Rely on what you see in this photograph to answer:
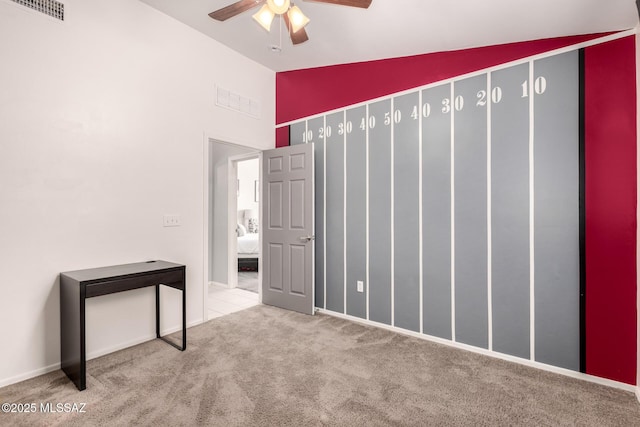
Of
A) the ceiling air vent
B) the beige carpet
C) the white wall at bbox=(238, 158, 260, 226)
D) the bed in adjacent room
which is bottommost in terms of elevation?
the beige carpet

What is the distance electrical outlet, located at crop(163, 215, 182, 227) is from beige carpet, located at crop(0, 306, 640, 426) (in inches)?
43.2

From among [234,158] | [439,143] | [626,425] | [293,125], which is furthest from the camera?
[234,158]

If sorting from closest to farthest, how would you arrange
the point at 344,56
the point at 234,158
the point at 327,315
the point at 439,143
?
the point at 439,143 < the point at 344,56 < the point at 327,315 < the point at 234,158

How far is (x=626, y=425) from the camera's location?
1.77m

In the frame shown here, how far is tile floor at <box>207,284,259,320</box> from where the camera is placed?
3748mm

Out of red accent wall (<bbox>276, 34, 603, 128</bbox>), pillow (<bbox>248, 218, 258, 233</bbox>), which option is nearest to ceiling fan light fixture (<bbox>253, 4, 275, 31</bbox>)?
red accent wall (<bbox>276, 34, 603, 128</bbox>)

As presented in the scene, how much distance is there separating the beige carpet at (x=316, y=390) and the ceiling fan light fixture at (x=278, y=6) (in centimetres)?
244

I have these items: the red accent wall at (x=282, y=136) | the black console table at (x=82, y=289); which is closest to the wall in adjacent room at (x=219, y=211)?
the red accent wall at (x=282, y=136)

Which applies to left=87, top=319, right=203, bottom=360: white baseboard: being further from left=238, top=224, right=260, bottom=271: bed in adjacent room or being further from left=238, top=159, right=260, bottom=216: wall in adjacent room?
left=238, top=159, right=260, bottom=216: wall in adjacent room

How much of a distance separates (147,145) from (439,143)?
2.70 meters

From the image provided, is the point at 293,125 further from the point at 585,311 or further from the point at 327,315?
the point at 585,311

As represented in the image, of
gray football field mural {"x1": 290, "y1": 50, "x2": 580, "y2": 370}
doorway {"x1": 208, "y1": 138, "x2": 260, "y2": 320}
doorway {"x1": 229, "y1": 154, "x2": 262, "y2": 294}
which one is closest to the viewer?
gray football field mural {"x1": 290, "y1": 50, "x2": 580, "y2": 370}

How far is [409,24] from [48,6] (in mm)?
2766

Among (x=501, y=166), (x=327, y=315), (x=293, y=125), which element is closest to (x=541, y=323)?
(x=501, y=166)
